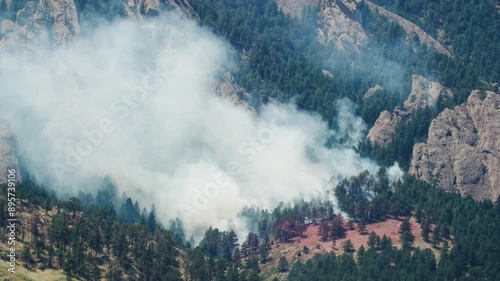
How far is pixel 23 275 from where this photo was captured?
197 m

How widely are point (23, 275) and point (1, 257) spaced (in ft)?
19.0

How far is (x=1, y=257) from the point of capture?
654 ft
